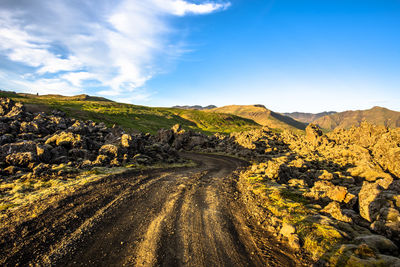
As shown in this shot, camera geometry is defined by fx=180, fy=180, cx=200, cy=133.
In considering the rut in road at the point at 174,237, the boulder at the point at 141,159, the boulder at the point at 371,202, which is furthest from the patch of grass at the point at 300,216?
the boulder at the point at 141,159

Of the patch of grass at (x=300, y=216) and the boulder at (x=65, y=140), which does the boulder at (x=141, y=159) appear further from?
the patch of grass at (x=300, y=216)

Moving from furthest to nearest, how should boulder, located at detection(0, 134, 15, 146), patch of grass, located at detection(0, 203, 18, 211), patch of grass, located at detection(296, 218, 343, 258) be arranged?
boulder, located at detection(0, 134, 15, 146)
patch of grass, located at detection(0, 203, 18, 211)
patch of grass, located at detection(296, 218, 343, 258)

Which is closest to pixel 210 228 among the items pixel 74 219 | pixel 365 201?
pixel 74 219

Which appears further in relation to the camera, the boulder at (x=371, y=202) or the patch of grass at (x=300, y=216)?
the boulder at (x=371, y=202)

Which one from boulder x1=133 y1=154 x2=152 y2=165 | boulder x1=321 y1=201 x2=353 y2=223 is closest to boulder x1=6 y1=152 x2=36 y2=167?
boulder x1=133 y1=154 x2=152 y2=165

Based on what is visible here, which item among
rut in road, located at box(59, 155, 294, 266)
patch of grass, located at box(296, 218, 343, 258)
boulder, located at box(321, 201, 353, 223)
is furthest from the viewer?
boulder, located at box(321, 201, 353, 223)

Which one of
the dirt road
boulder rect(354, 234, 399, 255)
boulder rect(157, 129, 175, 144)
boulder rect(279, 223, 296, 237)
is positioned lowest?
boulder rect(157, 129, 175, 144)

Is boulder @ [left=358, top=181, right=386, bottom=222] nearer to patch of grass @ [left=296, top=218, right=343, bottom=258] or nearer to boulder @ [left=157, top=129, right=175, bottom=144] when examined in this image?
patch of grass @ [left=296, top=218, right=343, bottom=258]

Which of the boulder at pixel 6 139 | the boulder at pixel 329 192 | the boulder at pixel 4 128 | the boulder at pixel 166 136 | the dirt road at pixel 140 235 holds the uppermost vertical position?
the boulder at pixel 4 128

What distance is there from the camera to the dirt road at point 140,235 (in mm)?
7086

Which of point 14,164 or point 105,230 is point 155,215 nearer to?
point 105,230

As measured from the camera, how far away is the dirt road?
709 centimetres

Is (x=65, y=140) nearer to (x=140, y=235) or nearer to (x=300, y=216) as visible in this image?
(x=140, y=235)

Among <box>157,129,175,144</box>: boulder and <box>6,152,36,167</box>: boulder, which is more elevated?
<box>6,152,36,167</box>: boulder
